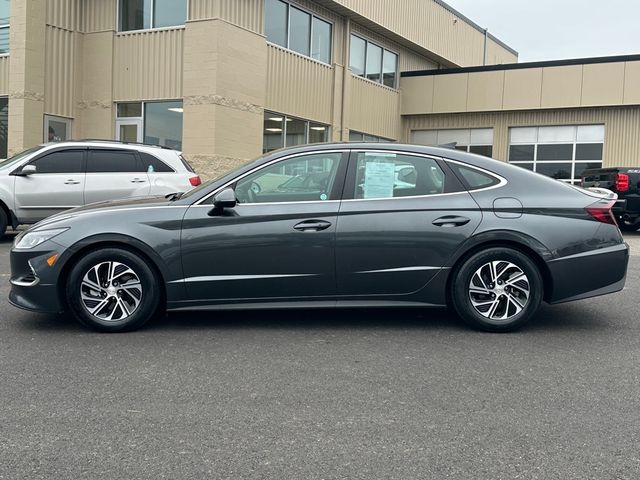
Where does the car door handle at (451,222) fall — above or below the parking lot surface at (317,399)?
above

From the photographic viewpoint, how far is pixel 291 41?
18969mm

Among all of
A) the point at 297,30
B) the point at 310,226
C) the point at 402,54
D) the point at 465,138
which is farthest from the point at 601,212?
the point at 402,54

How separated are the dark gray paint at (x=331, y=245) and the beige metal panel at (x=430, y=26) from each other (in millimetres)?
15529

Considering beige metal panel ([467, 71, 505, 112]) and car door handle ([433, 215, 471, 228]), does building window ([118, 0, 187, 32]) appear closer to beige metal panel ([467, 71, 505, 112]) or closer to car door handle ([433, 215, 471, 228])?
beige metal panel ([467, 71, 505, 112])

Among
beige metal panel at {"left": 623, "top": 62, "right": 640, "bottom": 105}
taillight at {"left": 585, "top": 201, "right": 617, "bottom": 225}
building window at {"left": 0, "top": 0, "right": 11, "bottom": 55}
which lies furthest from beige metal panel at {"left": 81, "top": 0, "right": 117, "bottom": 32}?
beige metal panel at {"left": 623, "top": 62, "right": 640, "bottom": 105}

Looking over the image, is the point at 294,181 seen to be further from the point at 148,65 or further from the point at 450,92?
the point at 450,92

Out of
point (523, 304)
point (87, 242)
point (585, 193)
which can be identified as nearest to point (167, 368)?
point (87, 242)

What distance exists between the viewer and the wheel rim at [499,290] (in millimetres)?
5547

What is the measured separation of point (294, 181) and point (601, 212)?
2623 mm

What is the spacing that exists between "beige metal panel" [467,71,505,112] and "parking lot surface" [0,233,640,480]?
19.0 m

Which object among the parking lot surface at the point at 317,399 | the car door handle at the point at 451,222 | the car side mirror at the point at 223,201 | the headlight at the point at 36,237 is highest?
the car side mirror at the point at 223,201

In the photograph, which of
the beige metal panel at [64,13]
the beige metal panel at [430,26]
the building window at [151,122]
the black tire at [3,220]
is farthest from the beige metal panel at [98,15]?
the black tire at [3,220]

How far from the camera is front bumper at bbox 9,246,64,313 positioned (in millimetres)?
5352

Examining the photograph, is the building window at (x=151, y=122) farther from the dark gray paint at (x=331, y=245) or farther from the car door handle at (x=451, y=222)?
the car door handle at (x=451, y=222)
